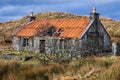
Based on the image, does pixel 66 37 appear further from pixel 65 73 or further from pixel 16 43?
pixel 65 73

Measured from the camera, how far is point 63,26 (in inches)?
1347

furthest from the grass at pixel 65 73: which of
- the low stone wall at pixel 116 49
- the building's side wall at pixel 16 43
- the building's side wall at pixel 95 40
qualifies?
the building's side wall at pixel 16 43

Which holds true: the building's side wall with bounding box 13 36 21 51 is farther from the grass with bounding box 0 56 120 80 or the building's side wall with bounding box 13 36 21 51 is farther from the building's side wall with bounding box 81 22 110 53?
the grass with bounding box 0 56 120 80

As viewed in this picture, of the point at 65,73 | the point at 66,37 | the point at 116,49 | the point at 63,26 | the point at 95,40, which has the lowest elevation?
the point at 65,73

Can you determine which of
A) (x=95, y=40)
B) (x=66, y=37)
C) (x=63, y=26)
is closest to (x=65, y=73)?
(x=66, y=37)

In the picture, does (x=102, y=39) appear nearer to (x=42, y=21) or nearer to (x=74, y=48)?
(x=74, y=48)

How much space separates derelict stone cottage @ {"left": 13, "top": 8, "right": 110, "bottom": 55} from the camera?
31.3 metres

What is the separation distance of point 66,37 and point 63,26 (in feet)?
8.63

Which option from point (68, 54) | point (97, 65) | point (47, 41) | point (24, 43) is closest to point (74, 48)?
point (68, 54)

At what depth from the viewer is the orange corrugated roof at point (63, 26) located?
3208 cm

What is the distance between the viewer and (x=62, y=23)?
35125 mm

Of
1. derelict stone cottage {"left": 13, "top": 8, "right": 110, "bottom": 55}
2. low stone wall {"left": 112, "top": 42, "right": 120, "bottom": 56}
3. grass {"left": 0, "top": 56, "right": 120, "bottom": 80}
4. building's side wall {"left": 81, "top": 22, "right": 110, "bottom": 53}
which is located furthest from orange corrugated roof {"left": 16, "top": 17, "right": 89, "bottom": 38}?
grass {"left": 0, "top": 56, "right": 120, "bottom": 80}

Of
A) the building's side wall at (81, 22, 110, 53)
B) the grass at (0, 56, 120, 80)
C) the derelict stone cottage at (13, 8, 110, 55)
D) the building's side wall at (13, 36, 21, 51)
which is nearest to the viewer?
the grass at (0, 56, 120, 80)

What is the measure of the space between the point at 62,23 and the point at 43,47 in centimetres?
326
